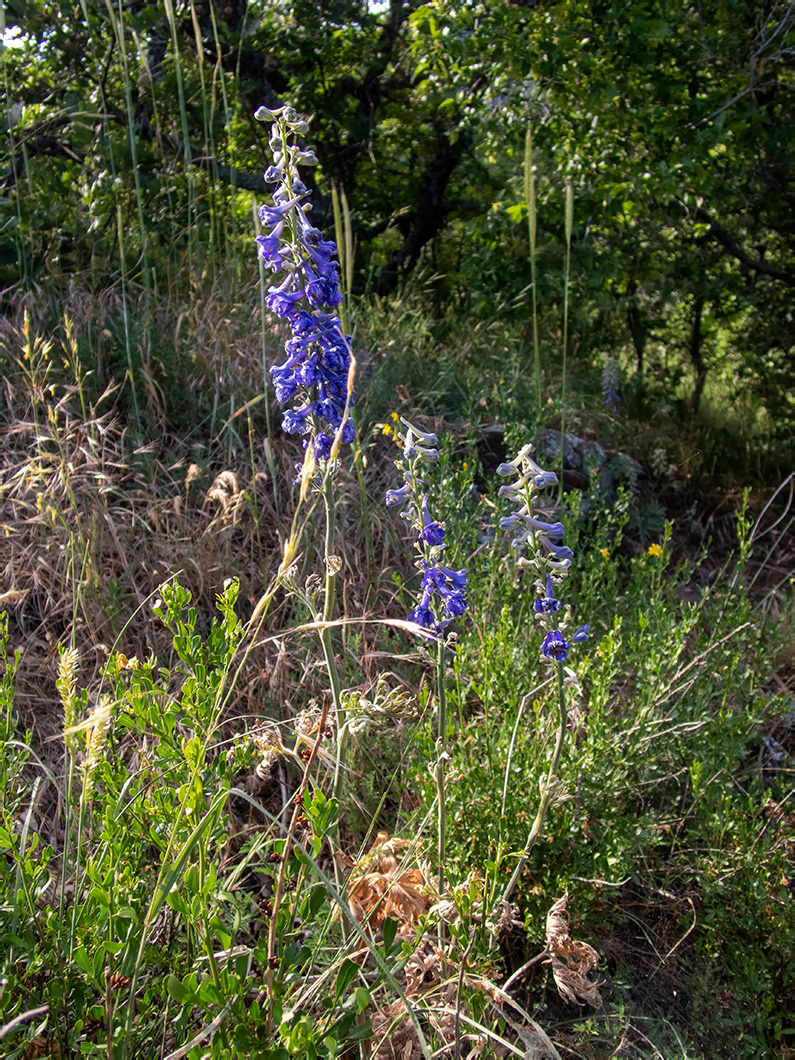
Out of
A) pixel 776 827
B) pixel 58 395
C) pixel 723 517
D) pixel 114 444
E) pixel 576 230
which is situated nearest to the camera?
pixel 776 827

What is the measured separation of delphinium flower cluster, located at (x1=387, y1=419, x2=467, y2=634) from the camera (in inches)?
65.4

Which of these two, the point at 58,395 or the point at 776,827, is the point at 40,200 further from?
the point at 776,827

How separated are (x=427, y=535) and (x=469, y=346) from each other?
11.9ft

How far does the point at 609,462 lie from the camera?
454 centimetres

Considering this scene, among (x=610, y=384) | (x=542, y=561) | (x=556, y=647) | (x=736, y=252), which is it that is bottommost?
(x=610, y=384)

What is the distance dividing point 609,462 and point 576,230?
204cm

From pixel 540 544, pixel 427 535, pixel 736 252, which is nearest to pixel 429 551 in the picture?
pixel 427 535

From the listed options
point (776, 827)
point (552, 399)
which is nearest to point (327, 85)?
point (552, 399)

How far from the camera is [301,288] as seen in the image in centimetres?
172

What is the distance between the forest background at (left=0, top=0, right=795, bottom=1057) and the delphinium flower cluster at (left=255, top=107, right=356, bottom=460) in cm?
72

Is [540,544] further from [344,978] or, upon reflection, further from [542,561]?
[344,978]

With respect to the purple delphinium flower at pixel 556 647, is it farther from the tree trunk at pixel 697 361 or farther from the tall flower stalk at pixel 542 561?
the tree trunk at pixel 697 361

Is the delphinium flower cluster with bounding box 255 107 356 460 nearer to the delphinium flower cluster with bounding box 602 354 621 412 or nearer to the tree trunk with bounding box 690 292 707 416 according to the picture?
the delphinium flower cluster with bounding box 602 354 621 412

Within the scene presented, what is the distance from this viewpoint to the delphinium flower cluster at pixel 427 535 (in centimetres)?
166
